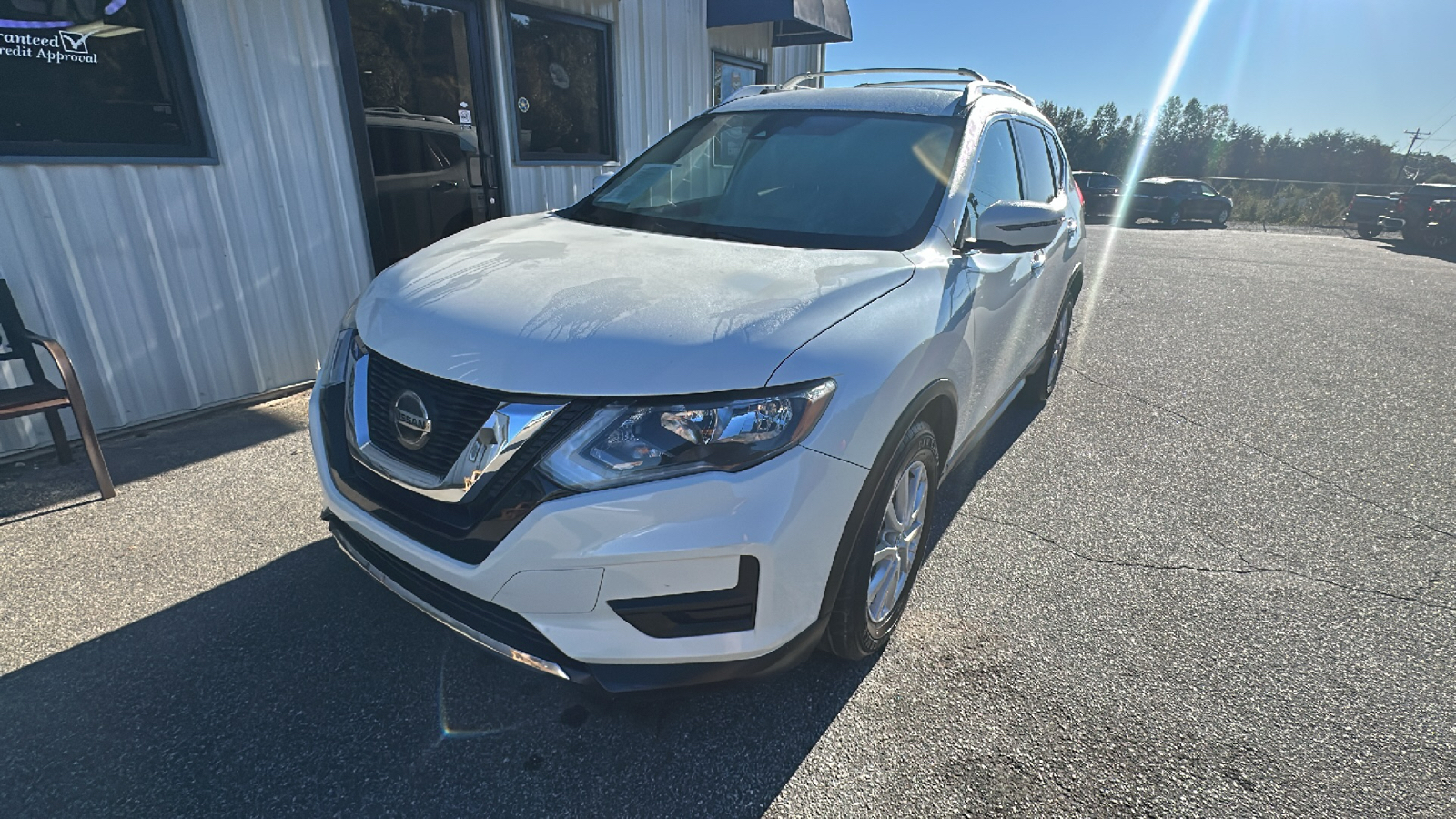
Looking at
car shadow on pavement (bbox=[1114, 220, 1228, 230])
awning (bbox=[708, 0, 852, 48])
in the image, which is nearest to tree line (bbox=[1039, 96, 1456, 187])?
car shadow on pavement (bbox=[1114, 220, 1228, 230])

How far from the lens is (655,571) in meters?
1.60

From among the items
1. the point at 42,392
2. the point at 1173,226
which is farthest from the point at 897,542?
the point at 1173,226

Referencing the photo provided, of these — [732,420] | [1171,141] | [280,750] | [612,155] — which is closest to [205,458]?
[280,750]

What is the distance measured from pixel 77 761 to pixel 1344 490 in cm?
532

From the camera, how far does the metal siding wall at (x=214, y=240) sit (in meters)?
3.58

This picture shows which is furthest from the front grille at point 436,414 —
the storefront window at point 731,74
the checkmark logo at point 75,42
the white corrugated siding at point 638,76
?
the storefront window at point 731,74

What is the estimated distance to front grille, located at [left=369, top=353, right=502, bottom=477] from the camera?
1689 millimetres

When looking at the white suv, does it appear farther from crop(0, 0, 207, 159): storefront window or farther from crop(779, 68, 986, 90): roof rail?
crop(0, 0, 207, 159): storefront window

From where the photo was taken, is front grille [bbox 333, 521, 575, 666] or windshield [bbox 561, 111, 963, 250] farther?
windshield [bbox 561, 111, 963, 250]

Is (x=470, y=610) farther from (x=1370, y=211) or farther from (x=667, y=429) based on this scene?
(x=1370, y=211)

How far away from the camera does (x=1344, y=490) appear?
3.73 m

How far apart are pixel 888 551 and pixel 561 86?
18.0 ft

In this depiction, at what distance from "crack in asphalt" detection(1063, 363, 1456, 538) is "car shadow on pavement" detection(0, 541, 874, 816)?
3.10 meters

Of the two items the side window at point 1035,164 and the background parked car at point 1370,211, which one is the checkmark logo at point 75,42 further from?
the background parked car at point 1370,211
